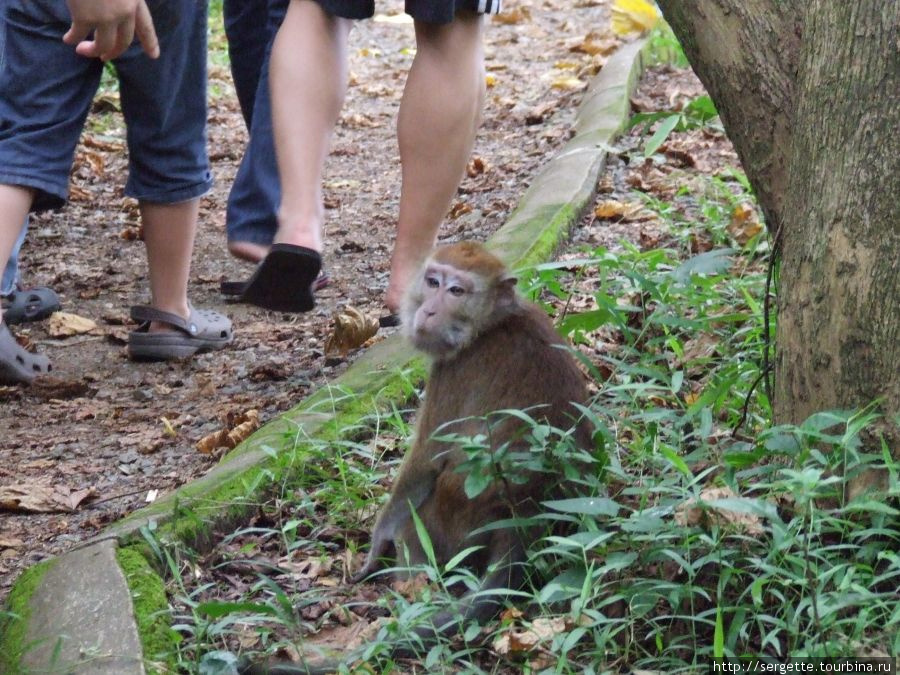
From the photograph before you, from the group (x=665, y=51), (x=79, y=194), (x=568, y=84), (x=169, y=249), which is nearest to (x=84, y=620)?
(x=169, y=249)

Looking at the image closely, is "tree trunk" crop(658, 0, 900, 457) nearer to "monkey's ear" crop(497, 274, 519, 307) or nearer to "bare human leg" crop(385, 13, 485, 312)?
"monkey's ear" crop(497, 274, 519, 307)

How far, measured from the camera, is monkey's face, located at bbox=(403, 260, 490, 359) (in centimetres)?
320

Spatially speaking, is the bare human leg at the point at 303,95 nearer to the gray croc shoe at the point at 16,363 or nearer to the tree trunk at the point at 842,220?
Answer: the gray croc shoe at the point at 16,363

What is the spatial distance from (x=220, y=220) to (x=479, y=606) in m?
4.47

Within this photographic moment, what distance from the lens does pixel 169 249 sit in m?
4.75

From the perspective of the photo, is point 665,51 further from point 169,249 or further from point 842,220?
point 842,220

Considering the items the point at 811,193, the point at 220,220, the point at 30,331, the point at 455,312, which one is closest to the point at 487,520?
the point at 455,312

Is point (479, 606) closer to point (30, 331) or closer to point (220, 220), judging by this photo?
point (30, 331)

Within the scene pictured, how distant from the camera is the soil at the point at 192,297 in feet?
12.7

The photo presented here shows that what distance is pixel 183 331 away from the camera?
15.9 ft

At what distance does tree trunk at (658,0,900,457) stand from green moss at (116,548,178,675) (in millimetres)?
1471

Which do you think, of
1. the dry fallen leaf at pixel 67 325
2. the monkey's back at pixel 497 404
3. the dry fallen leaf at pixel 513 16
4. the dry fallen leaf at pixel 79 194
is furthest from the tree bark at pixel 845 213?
the dry fallen leaf at pixel 513 16

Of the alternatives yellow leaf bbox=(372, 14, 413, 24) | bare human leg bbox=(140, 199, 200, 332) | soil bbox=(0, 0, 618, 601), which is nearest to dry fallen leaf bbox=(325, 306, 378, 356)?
soil bbox=(0, 0, 618, 601)

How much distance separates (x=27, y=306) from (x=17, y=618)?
2738 mm
